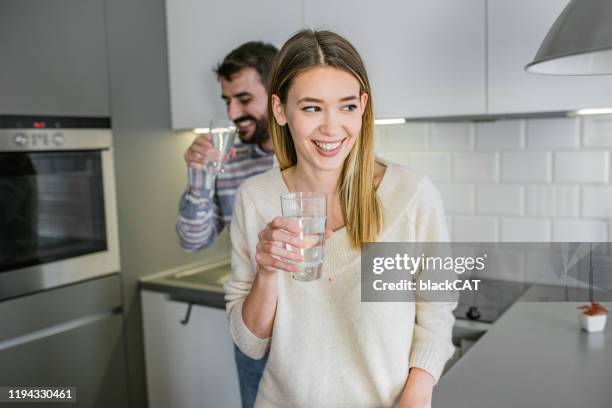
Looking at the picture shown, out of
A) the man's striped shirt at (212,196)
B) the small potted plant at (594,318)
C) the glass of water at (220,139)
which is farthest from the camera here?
the man's striped shirt at (212,196)

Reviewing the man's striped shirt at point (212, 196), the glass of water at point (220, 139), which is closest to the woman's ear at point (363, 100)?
the glass of water at point (220, 139)

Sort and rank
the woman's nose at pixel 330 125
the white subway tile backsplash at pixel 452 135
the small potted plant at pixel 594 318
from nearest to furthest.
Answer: the woman's nose at pixel 330 125
the small potted plant at pixel 594 318
the white subway tile backsplash at pixel 452 135

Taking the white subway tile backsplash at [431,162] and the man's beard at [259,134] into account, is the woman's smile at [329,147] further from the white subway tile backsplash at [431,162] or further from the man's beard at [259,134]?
the white subway tile backsplash at [431,162]

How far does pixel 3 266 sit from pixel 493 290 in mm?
1559

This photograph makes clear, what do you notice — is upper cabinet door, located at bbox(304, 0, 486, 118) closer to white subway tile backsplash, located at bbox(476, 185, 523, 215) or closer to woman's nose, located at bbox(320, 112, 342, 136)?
white subway tile backsplash, located at bbox(476, 185, 523, 215)

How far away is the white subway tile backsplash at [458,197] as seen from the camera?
2092 mm

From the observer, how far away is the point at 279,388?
1.18 m

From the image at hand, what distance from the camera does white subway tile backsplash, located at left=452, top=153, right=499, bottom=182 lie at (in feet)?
6.66

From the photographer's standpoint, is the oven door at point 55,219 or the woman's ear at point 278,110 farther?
the oven door at point 55,219

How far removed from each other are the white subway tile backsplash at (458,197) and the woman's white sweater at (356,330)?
0.98 metres

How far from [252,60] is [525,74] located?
0.78m

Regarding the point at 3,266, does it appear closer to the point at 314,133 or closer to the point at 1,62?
the point at 1,62

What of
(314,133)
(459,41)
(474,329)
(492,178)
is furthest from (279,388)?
(492,178)
